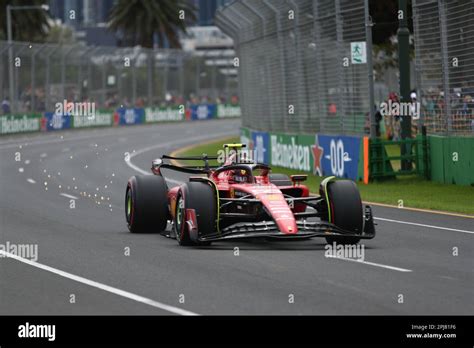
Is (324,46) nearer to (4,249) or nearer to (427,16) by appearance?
(427,16)

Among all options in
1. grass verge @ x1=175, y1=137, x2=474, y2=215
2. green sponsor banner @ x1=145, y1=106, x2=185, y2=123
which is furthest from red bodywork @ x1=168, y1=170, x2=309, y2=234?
green sponsor banner @ x1=145, y1=106, x2=185, y2=123

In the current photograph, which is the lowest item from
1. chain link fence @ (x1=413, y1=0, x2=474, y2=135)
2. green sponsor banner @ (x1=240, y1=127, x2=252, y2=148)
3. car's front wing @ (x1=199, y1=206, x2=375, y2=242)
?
car's front wing @ (x1=199, y1=206, x2=375, y2=242)

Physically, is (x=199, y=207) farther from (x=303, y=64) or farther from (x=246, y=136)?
(x=246, y=136)

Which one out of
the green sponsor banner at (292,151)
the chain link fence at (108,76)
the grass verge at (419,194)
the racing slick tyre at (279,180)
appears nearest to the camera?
the racing slick tyre at (279,180)

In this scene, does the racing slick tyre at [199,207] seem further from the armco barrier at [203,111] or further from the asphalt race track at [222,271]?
the armco barrier at [203,111]

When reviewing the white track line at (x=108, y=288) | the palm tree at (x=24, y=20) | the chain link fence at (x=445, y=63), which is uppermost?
the palm tree at (x=24, y=20)

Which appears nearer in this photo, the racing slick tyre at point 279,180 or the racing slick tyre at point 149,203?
the racing slick tyre at point 279,180

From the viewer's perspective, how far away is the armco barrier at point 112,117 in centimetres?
5841

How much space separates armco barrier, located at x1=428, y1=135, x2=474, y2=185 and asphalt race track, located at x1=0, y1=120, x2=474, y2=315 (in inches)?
131

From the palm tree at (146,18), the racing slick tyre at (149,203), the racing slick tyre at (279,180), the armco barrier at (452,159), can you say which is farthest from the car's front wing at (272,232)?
the palm tree at (146,18)

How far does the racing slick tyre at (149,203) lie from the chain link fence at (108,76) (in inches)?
1473

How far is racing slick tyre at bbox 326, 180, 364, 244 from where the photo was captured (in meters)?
15.4

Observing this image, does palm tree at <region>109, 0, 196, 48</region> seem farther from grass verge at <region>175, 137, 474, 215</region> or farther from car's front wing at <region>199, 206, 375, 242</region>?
car's front wing at <region>199, 206, 375, 242</region>

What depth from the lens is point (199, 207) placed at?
15031 millimetres
